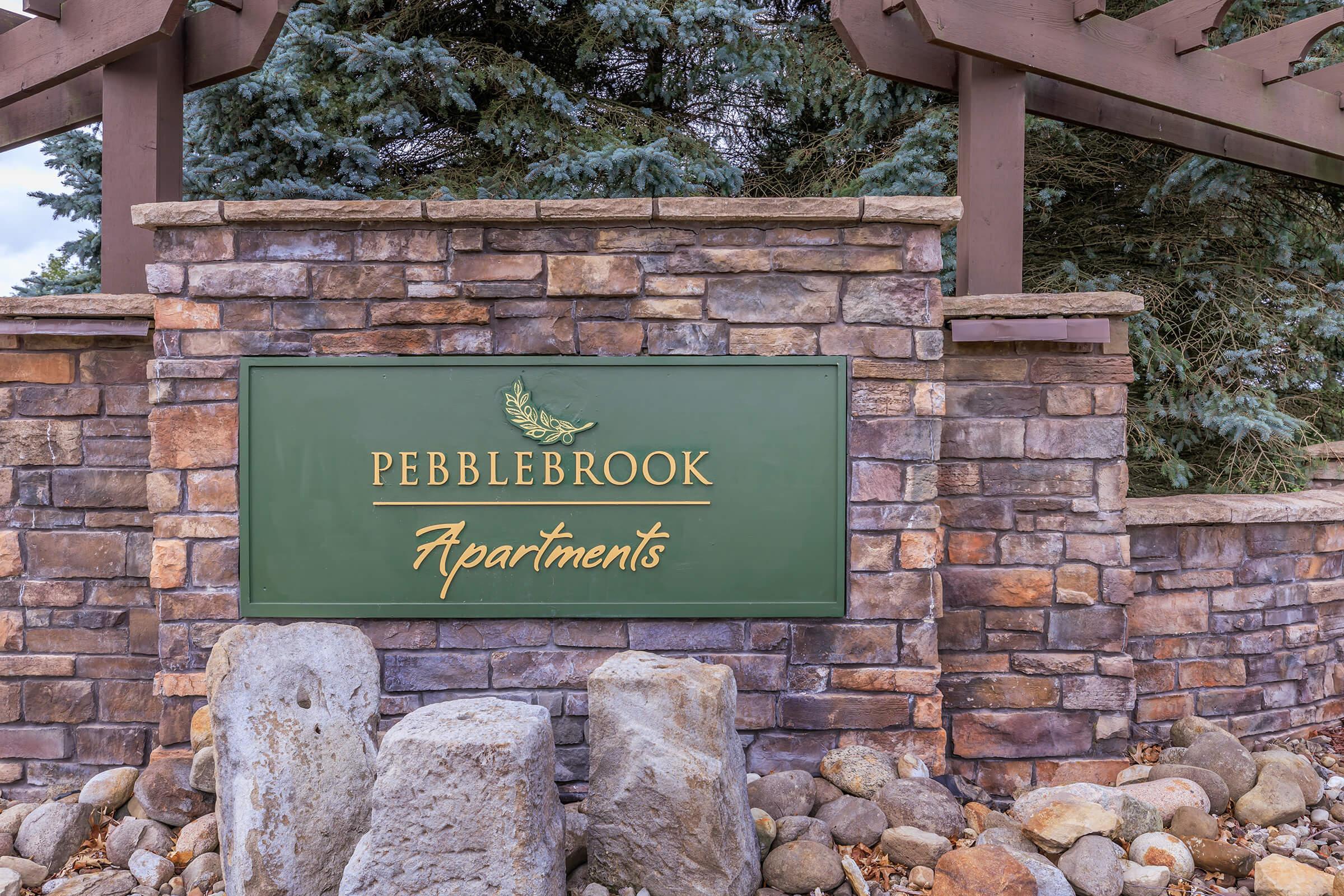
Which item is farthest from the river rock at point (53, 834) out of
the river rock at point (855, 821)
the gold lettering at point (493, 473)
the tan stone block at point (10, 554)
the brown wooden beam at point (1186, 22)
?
the brown wooden beam at point (1186, 22)

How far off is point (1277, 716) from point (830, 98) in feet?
15.5

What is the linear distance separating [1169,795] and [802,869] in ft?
4.96

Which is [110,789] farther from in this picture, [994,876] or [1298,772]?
[1298,772]

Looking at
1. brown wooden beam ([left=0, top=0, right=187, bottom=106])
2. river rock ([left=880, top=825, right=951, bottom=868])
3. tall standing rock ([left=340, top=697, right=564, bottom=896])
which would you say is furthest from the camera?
brown wooden beam ([left=0, top=0, right=187, bottom=106])

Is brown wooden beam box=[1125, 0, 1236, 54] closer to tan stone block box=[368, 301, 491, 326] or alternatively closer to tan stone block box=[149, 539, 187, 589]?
tan stone block box=[368, 301, 491, 326]

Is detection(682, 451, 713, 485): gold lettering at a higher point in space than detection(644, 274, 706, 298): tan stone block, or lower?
lower

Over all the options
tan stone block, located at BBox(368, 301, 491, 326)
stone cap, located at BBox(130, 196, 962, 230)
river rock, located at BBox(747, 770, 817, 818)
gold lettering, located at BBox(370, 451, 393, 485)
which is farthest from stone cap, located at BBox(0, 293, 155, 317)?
river rock, located at BBox(747, 770, 817, 818)

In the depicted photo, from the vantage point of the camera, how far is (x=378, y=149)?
593cm

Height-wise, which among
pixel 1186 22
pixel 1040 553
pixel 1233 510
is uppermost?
pixel 1186 22

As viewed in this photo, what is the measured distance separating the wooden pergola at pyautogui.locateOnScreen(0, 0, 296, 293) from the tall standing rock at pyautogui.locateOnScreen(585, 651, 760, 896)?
9.49ft

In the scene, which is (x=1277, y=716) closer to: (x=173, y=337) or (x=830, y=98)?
(x=830, y=98)

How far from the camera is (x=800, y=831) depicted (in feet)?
8.62

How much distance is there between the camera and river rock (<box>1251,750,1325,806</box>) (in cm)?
309

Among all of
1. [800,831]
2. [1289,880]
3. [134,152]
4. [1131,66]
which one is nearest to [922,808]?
[800,831]
